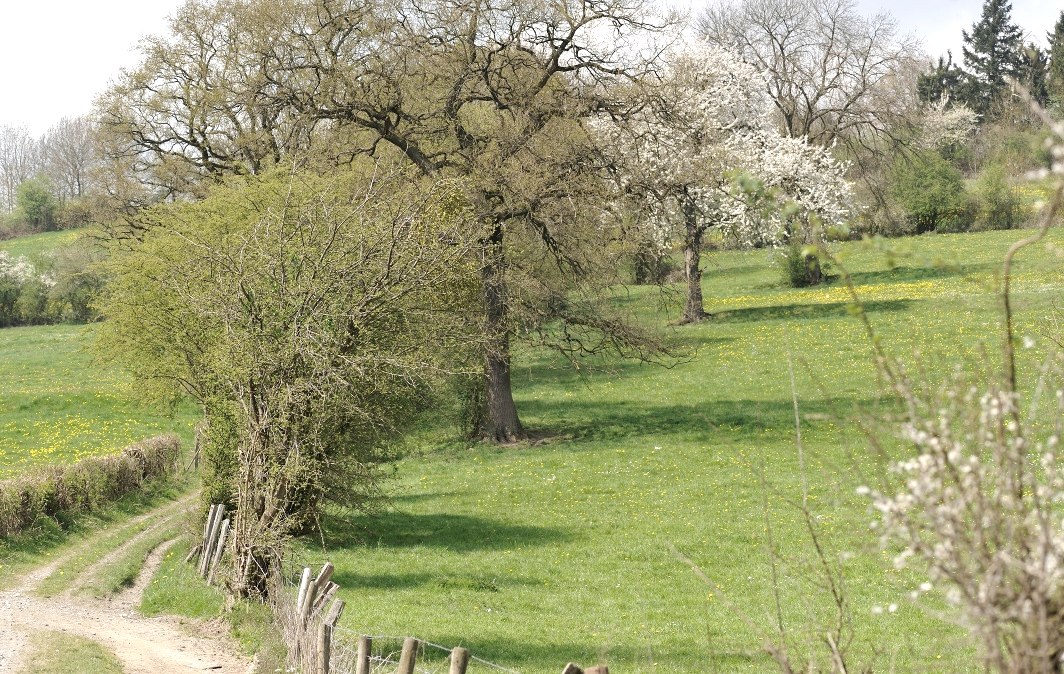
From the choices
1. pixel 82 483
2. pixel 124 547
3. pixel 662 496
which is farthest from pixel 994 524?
pixel 82 483

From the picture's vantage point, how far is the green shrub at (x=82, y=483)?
23.7 meters

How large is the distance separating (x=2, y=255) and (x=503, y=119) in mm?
57963

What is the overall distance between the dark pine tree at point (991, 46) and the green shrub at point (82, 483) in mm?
84612

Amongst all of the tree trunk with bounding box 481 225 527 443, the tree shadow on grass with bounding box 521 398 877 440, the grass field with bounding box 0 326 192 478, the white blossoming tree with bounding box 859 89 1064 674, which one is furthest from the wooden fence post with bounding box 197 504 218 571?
the white blossoming tree with bounding box 859 89 1064 674

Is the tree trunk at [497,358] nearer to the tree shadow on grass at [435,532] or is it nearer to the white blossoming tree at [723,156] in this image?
the tree shadow on grass at [435,532]

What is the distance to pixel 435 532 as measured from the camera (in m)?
25.8

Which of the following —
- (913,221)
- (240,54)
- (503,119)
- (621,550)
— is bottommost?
(621,550)

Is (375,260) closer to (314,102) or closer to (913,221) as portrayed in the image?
(314,102)

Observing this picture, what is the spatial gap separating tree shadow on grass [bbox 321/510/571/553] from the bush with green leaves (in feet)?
159

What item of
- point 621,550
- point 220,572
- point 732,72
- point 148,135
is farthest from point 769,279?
point 220,572

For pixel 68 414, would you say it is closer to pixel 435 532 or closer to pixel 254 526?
pixel 435 532

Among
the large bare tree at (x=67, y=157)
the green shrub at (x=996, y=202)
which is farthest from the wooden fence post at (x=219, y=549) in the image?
the large bare tree at (x=67, y=157)

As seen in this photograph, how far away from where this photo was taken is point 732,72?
59.9 metres

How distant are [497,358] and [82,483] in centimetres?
1203
